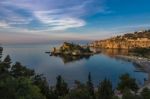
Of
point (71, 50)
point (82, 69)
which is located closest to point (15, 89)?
point (82, 69)

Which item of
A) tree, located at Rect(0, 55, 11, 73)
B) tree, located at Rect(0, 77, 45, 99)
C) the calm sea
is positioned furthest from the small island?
tree, located at Rect(0, 77, 45, 99)

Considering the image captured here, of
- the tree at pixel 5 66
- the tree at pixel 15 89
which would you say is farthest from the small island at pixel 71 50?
the tree at pixel 15 89

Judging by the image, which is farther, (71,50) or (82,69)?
(71,50)

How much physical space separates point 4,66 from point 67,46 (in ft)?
340

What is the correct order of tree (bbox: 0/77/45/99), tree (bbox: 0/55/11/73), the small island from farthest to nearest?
the small island
tree (bbox: 0/55/11/73)
tree (bbox: 0/77/45/99)

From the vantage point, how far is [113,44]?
170 meters

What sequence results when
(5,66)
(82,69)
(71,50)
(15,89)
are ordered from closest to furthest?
(15,89) → (5,66) → (82,69) → (71,50)

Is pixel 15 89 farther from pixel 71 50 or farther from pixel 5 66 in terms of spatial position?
pixel 71 50

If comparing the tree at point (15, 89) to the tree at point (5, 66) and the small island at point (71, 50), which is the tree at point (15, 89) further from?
the small island at point (71, 50)

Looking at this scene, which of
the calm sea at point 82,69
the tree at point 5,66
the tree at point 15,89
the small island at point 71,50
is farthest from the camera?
the small island at point 71,50

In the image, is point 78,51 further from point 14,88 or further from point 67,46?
point 14,88

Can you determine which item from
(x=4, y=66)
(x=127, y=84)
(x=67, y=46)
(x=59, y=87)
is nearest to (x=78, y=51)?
(x=67, y=46)

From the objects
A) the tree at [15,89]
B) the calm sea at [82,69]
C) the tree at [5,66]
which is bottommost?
the calm sea at [82,69]

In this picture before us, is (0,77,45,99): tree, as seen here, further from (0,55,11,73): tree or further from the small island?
the small island
